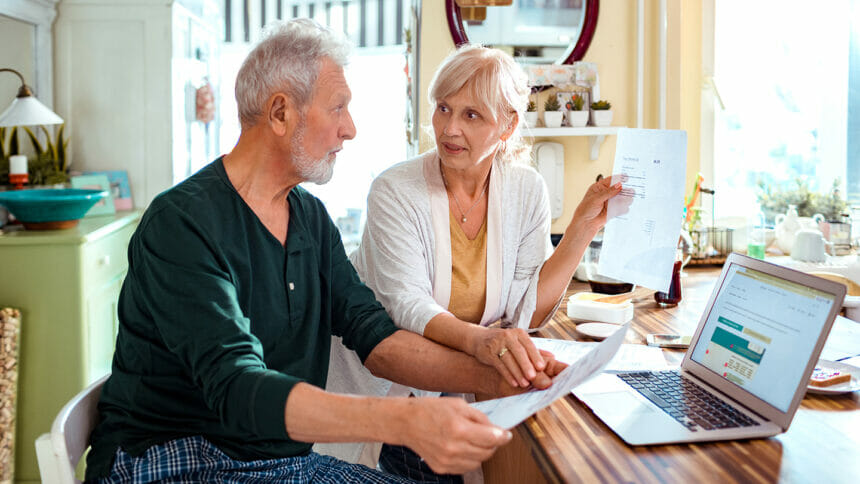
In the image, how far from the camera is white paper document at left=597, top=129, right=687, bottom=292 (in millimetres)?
1495

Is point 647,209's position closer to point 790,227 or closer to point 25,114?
point 790,227

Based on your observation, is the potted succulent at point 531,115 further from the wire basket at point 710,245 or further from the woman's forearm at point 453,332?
the woman's forearm at point 453,332

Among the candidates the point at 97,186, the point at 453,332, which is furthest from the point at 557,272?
the point at 97,186

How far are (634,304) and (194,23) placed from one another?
321cm

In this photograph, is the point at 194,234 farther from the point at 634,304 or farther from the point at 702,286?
the point at 702,286

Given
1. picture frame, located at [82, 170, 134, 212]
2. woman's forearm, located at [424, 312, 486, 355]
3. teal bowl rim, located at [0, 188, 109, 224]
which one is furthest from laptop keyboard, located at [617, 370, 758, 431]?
picture frame, located at [82, 170, 134, 212]

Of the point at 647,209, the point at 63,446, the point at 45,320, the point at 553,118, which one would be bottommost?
the point at 45,320

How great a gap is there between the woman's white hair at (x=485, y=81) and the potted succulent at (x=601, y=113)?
103 centimetres

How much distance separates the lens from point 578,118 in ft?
9.33

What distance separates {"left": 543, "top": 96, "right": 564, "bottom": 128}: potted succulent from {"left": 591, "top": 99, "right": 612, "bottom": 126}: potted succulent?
131 millimetres

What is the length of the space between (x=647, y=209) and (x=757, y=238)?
1.53m

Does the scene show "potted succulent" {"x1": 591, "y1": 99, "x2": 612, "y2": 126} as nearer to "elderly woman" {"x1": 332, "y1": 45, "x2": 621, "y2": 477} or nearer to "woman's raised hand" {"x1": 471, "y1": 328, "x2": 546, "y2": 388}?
"elderly woman" {"x1": 332, "y1": 45, "x2": 621, "y2": 477}

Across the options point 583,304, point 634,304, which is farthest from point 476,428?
point 634,304

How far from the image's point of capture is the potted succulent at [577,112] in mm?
2832
